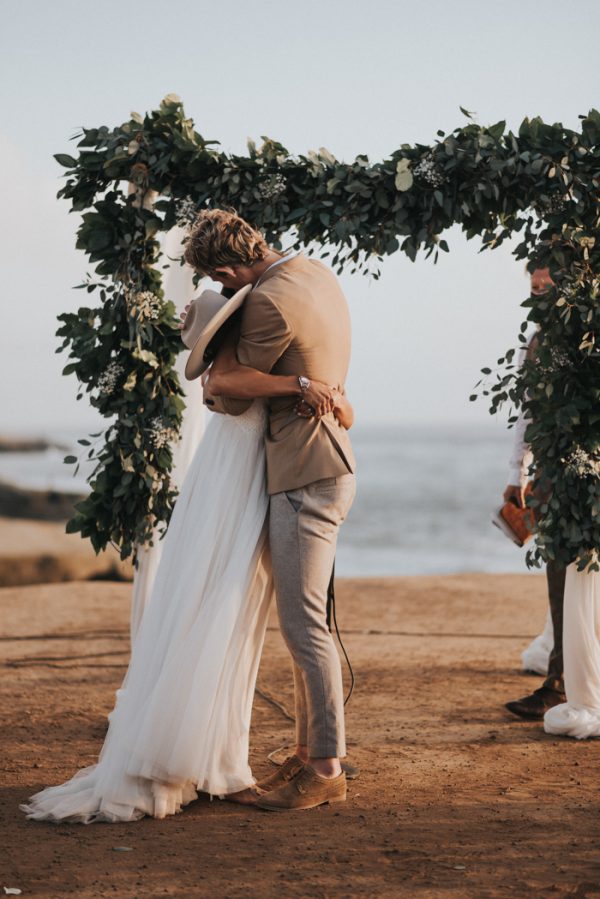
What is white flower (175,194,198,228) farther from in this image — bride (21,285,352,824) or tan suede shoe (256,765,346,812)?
tan suede shoe (256,765,346,812)

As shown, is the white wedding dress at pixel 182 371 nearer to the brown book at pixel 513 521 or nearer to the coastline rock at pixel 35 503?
the brown book at pixel 513 521

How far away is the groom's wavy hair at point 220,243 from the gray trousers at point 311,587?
84 cm

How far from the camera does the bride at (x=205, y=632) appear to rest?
365cm

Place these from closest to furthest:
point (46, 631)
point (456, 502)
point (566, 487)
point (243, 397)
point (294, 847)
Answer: point (294, 847) → point (243, 397) → point (566, 487) → point (46, 631) → point (456, 502)

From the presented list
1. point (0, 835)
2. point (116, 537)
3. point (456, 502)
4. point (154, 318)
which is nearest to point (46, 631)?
point (116, 537)

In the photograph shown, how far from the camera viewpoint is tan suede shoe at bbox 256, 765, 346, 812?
3.79 m

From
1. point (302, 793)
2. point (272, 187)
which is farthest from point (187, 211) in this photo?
point (302, 793)

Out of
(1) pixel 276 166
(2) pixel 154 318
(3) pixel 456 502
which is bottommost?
(3) pixel 456 502

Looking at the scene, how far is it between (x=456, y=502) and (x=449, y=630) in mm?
23491

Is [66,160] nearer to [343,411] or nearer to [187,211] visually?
[187,211]

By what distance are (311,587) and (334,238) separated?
5.82ft

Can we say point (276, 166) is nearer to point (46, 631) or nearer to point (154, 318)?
point (154, 318)

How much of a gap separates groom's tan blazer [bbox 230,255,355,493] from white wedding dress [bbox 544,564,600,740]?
156cm

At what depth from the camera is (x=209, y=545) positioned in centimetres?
378
